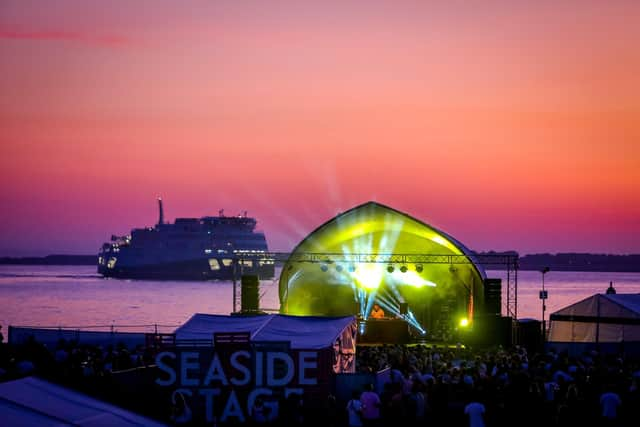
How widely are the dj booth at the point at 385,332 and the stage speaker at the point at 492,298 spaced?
2.89 m

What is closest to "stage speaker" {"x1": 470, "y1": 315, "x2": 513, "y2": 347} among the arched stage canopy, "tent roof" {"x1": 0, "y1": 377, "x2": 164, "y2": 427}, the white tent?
the white tent

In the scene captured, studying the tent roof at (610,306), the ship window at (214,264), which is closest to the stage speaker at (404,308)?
the tent roof at (610,306)

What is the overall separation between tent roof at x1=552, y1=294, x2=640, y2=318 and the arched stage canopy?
198 inches

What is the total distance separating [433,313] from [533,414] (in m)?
18.1

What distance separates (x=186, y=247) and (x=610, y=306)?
4385 inches

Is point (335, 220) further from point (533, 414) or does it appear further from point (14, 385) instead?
point (14, 385)

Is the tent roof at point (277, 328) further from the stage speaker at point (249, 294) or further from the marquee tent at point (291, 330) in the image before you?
the stage speaker at point (249, 294)

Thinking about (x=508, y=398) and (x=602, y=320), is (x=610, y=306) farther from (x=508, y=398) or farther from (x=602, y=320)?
(x=508, y=398)

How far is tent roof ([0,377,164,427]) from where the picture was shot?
6738 mm

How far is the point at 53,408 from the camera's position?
706 cm

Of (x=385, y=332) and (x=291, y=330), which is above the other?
(x=291, y=330)

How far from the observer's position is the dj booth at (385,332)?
27.5 metres

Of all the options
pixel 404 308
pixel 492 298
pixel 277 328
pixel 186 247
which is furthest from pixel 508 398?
pixel 186 247

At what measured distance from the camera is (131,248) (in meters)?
137
